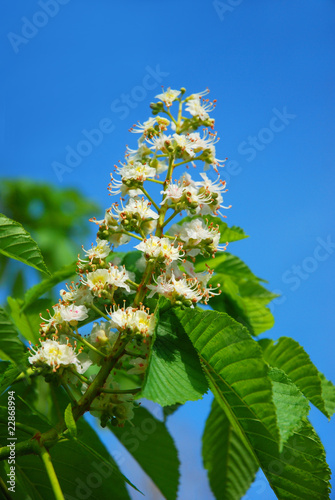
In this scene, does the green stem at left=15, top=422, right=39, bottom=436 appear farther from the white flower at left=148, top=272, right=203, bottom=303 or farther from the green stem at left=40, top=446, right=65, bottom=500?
the white flower at left=148, top=272, right=203, bottom=303

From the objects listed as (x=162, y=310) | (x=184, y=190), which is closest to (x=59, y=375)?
(x=162, y=310)

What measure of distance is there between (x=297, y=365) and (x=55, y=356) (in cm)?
85

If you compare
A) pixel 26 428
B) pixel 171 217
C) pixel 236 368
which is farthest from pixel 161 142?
pixel 26 428

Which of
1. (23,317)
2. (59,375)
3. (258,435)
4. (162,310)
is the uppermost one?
(23,317)

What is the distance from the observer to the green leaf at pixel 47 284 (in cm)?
197

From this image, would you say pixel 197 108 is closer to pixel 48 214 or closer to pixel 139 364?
pixel 139 364

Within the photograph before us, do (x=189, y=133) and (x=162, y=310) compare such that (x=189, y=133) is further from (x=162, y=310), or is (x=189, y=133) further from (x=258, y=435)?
(x=258, y=435)

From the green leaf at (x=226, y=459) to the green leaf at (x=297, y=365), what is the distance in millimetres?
417

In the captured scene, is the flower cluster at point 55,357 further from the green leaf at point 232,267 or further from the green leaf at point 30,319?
the green leaf at point 232,267

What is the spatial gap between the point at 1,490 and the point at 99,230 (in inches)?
33.6

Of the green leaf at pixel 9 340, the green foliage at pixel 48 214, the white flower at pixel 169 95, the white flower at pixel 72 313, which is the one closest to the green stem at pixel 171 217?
the white flower at pixel 72 313

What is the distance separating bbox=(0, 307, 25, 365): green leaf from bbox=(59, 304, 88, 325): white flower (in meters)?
0.26

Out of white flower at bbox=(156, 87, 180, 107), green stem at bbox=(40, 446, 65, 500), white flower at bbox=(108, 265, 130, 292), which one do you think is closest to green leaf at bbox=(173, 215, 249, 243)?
white flower at bbox=(156, 87, 180, 107)

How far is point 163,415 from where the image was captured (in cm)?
215
